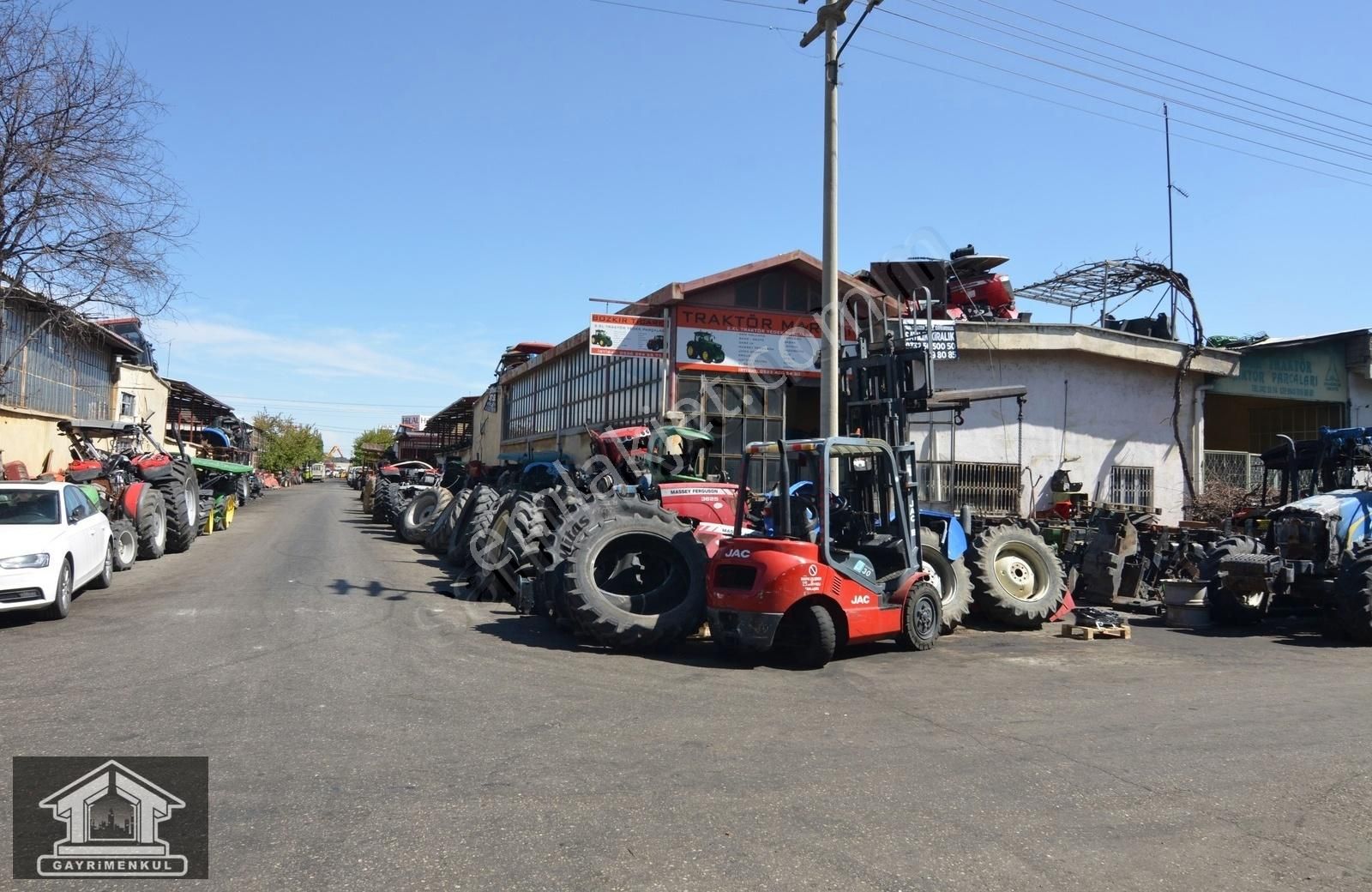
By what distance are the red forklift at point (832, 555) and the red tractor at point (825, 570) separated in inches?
0.4

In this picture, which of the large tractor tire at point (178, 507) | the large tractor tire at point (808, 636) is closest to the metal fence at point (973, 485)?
the large tractor tire at point (808, 636)

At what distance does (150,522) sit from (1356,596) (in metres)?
19.3

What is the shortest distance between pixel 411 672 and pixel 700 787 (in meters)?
3.84

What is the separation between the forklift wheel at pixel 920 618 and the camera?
976cm

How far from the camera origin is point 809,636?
8992 mm

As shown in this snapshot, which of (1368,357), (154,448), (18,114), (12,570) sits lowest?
(12,570)

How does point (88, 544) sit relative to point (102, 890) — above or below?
above

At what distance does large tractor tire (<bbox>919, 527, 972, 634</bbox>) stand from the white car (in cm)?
987

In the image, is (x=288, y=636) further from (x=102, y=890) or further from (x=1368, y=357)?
(x=1368, y=357)

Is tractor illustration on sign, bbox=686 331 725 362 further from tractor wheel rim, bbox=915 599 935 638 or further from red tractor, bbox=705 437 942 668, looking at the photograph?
tractor wheel rim, bbox=915 599 935 638

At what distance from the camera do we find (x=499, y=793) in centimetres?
513

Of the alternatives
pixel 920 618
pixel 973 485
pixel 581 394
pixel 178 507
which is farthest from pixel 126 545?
pixel 973 485

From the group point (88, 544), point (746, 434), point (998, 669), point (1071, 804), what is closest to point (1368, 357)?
point (746, 434)

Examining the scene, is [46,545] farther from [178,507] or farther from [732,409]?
[732,409]
